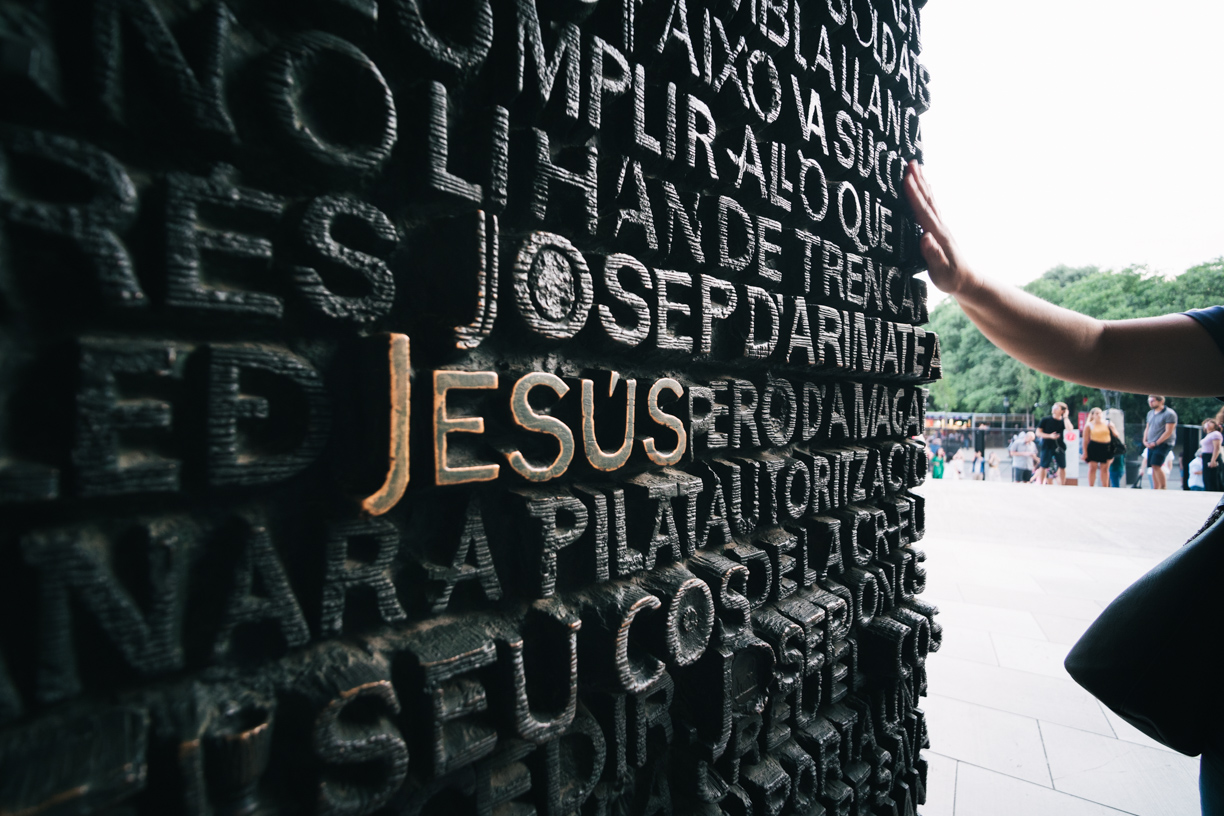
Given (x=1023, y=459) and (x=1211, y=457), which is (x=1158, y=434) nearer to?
(x=1211, y=457)

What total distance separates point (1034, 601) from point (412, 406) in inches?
188

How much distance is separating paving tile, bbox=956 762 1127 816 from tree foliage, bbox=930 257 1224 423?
15.3 meters

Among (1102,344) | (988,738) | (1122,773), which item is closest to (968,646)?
(988,738)

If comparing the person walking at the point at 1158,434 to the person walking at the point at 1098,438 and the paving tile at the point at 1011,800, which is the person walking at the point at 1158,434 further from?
the paving tile at the point at 1011,800

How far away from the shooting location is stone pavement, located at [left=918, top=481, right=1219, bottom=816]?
6.92ft

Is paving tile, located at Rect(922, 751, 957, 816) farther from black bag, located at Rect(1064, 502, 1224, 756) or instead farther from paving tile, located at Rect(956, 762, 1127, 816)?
black bag, located at Rect(1064, 502, 1224, 756)

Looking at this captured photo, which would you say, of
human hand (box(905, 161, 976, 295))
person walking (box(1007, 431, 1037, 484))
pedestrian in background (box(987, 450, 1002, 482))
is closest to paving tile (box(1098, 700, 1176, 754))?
human hand (box(905, 161, 976, 295))

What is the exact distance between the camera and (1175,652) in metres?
1.19

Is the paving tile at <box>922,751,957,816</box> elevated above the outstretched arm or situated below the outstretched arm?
below

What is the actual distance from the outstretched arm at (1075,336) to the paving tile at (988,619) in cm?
237

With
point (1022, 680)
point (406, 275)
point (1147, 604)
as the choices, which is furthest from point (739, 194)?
point (1022, 680)

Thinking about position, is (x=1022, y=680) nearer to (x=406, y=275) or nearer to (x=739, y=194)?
(x=739, y=194)

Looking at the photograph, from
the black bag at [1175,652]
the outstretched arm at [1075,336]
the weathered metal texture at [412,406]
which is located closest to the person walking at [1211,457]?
the outstretched arm at [1075,336]

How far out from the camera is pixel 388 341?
29.2 inches
